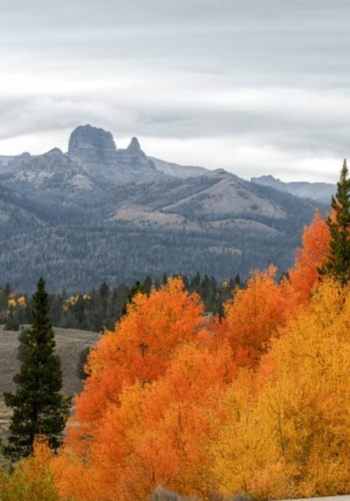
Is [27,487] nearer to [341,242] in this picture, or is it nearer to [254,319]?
[341,242]

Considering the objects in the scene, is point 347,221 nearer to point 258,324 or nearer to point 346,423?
point 258,324

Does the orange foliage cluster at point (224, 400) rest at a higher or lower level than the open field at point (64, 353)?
higher

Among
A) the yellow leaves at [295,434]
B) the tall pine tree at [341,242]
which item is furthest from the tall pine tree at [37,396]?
the tall pine tree at [341,242]

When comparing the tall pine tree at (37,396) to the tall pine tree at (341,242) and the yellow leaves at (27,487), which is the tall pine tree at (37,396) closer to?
the tall pine tree at (341,242)

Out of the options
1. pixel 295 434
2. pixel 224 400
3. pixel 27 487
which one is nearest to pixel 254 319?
pixel 224 400

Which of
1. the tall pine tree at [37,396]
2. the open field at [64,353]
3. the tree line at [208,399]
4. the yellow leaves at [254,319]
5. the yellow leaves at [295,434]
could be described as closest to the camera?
the yellow leaves at [295,434]

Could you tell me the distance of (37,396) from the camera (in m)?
58.9

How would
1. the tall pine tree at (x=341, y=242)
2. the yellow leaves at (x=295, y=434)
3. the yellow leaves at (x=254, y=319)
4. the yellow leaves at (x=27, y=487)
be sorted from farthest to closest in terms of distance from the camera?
the yellow leaves at (x=254, y=319), the tall pine tree at (x=341, y=242), the yellow leaves at (x=295, y=434), the yellow leaves at (x=27, y=487)

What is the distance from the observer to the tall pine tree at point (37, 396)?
5847cm

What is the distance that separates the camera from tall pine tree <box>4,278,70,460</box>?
58469 millimetres

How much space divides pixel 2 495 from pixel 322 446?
1787 centimetres

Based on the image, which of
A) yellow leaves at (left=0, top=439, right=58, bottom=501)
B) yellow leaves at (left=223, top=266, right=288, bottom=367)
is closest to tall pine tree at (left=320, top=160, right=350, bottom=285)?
yellow leaves at (left=223, top=266, right=288, bottom=367)

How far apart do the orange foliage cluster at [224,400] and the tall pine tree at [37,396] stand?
295 cm

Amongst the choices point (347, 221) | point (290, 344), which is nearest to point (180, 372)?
point (290, 344)
